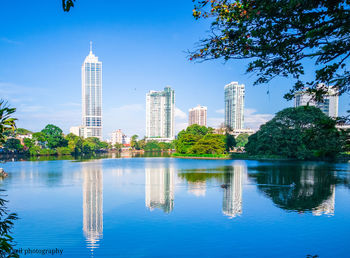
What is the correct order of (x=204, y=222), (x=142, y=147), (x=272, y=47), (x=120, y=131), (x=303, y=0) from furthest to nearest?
(x=120, y=131)
(x=142, y=147)
(x=204, y=222)
(x=272, y=47)
(x=303, y=0)

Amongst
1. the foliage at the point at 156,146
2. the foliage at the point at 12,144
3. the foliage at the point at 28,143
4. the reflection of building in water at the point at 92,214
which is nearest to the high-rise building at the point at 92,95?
the foliage at the point at 156,146

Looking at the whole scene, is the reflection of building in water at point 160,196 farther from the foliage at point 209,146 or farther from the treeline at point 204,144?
the treeline at point 204,144

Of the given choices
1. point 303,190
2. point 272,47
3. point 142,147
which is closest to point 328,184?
point 303,190

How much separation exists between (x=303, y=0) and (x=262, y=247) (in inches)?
291

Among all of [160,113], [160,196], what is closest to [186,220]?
[160,196]

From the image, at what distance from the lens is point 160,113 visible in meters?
152

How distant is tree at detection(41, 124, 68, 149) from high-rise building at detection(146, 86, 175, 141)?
89882 mm

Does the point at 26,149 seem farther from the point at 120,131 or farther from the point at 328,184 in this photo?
the point at 120,131

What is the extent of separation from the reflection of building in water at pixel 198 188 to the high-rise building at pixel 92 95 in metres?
150

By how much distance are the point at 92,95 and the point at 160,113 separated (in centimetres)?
5280

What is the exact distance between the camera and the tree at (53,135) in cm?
5897

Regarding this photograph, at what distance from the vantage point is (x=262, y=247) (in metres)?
7.83

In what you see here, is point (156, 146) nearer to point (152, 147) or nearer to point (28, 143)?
point (152, 147)

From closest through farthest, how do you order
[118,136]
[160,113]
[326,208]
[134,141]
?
[326,208]
[134,141]
[160,113]
[118,136]
